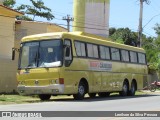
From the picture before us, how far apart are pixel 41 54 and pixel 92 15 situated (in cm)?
2440

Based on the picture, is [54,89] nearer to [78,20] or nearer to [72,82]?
[72,82]

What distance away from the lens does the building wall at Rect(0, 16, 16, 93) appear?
28969mm

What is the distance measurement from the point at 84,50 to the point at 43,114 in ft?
31.9

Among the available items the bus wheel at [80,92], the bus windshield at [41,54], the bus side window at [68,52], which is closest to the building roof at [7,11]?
the bus windshield at [41,54]

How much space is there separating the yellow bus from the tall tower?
1913 centimetres

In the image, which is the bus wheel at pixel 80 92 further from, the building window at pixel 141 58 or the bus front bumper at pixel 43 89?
the building window at pixel 141 58

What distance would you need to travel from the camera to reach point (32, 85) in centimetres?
2316

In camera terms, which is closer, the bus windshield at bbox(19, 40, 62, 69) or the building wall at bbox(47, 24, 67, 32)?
the bus windshield at bbox(19, 40, 62, 69)

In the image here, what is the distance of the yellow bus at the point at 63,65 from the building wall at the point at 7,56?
15.8 ft

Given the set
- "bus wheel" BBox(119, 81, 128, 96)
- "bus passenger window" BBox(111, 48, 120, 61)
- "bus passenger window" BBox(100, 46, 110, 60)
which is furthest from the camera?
"bus wheel" BBox(119, 81, 128, 96)

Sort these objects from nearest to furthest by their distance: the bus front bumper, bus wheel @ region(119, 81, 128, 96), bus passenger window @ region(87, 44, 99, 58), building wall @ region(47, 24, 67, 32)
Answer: the bus front bumper
bus passenger window @ region(87, 44, 99, 58)
bus wheel @ region(119, 81, 128, 96)
building wall @ region(47, 24, 67, 32)

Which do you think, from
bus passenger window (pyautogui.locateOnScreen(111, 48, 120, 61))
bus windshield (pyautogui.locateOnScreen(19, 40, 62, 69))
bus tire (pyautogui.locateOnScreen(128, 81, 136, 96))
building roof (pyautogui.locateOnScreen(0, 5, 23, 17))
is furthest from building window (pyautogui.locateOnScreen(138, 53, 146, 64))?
bus windshield (pyautogui.locateOnScreen(19, 40, 62, 69))

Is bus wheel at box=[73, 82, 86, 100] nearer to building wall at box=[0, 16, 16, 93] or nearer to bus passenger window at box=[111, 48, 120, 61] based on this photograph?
bus passenger window at box=[111, 48, 120, 61]

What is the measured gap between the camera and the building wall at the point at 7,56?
28969mm
